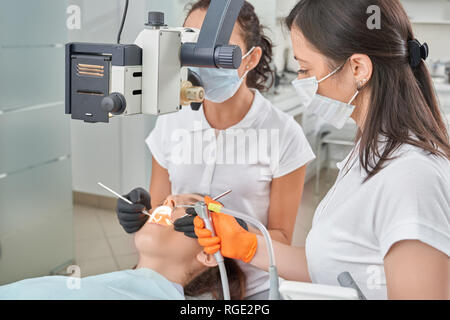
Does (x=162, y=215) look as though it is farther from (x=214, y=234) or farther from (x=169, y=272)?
(x=214, y=234)

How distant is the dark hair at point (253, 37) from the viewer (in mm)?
1434

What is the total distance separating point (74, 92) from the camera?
2.52ft

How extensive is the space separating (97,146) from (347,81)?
1.90m

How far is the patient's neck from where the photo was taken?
1547 mm

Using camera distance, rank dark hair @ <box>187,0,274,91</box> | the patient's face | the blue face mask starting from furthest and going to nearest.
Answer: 1. the patient's face
2. dark hair @ <box>187,0,274,91</box>
3. the blue face mask

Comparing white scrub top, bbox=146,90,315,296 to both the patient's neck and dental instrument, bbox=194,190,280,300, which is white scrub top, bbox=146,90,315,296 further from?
dental instrument, bbox=194,190,280,300

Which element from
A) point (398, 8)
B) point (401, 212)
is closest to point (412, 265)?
point (401, 212)

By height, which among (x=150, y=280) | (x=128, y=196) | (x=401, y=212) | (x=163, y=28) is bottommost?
(x=150, y=280)

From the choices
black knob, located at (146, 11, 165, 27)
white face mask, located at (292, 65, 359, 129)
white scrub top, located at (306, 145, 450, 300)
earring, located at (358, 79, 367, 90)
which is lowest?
white scrub top, located at (306, 145, 450, 300)

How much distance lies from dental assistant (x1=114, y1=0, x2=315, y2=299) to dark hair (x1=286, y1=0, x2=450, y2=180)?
444mm

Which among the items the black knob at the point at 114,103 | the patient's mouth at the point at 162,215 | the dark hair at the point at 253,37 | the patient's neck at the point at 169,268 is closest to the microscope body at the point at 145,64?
the black knob at the point at 114,103

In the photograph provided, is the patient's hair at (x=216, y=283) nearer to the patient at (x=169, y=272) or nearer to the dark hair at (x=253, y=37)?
the patient at (x=169, y=272)

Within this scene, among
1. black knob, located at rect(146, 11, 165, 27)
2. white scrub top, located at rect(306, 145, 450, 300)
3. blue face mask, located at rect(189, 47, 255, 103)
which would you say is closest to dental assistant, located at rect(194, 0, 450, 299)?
white scrub top, located at rect(306, 145, 450, 300)

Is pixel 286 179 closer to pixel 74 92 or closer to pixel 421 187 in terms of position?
pixel 421 187
